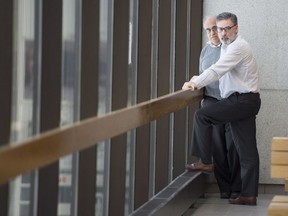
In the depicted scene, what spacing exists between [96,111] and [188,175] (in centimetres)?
334

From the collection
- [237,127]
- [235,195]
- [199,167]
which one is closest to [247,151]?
[237,127]

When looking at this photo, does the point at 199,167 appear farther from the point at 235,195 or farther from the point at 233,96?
the point at 233,96

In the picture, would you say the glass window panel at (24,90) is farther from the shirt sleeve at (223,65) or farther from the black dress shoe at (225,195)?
the black dress shoe at (225,195)

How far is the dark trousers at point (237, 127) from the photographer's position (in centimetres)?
820

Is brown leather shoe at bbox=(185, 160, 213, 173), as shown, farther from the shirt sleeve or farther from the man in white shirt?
the shirt sleeve

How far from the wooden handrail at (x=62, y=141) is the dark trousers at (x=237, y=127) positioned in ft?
9.21

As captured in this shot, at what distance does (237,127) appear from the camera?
841cm

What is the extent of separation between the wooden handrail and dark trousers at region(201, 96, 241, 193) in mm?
3673

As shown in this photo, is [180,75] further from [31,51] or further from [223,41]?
[31,51]

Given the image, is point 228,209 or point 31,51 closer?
point 31,51

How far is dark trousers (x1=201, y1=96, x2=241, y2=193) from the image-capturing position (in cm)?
905

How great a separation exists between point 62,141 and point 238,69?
4.86 meters

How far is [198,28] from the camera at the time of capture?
32.0 ft

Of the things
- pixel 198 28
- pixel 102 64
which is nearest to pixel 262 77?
pixel 198 28
